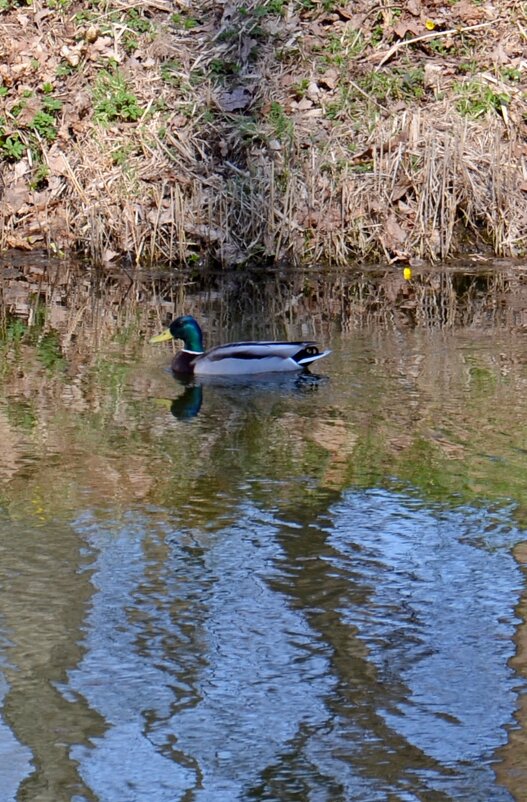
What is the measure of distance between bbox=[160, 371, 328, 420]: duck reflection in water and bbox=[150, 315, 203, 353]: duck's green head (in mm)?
423

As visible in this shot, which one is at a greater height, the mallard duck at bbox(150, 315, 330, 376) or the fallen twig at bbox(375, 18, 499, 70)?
the fallen twig at bbox(375, 18, 499, 70)

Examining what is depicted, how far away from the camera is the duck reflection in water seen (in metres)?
8.34

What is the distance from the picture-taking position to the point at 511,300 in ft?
37.0

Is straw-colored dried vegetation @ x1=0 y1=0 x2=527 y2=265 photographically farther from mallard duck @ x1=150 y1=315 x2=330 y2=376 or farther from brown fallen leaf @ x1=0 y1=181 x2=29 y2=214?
mallard duck @ x1=150 y1=315 x2=330 y2=376

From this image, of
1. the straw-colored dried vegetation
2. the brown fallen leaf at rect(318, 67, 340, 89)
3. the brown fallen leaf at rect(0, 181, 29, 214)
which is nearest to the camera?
the straw-colored dried vegetation

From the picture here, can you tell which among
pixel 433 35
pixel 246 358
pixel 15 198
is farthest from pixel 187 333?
pixel 433 35

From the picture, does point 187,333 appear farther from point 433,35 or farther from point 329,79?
point 433,35

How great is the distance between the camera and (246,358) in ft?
29.1

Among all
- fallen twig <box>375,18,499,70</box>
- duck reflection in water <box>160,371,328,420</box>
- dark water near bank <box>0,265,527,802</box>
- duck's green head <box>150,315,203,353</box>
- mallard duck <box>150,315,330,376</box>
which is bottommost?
dark water near bank <box>0,265,527,802</box>

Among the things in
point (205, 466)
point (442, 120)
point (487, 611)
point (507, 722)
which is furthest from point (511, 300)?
point (507, 722)

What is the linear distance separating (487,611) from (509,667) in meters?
0.49

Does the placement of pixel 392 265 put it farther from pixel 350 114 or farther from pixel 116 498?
pixel 116 498

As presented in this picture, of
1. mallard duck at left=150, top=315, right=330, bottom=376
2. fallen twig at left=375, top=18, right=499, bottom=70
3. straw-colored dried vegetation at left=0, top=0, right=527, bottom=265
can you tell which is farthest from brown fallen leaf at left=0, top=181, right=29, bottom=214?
mallard duck at left=150, top=315, right=330, bottom=376

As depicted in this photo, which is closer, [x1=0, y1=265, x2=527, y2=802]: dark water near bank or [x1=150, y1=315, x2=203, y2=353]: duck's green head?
[x1=0, y1=265, x2=527, y2=802]: dark water near bank
